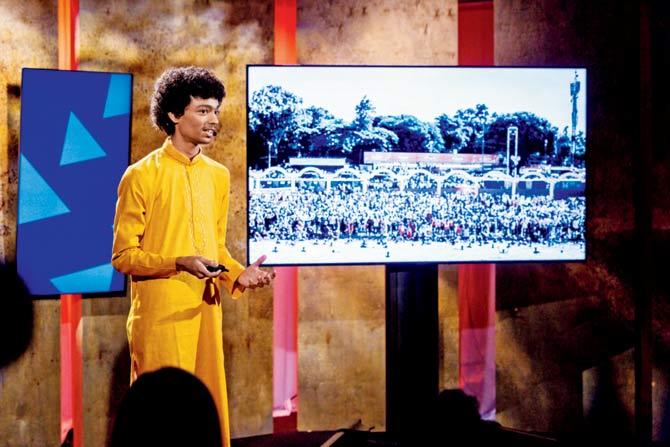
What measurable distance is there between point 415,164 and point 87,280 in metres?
1.89

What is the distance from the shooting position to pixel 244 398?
157 inches

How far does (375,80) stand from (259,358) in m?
1.79

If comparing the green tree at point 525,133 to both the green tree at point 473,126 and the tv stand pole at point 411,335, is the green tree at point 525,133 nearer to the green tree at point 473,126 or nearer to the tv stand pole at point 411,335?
the green tree at point 473,126

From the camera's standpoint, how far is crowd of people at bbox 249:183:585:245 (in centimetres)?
329

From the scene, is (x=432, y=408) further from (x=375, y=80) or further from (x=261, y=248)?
(x=375, y=80)

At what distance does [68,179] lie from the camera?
3.62 metres

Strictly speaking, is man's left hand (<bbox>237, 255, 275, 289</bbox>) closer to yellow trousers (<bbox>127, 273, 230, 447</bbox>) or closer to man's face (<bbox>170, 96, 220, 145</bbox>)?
yellow trousers (<bbox>127, 273, 230, 447</bbox>)

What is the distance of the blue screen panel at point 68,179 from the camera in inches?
141

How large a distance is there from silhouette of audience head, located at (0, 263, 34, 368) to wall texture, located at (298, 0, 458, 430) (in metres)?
1.54

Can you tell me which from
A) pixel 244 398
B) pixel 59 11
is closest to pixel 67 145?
pixel 59 11

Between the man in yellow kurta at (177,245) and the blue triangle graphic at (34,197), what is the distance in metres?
1.08

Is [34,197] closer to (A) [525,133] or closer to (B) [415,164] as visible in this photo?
(B) [415,164]

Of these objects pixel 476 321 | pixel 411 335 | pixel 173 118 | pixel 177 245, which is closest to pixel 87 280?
pixel 177 245

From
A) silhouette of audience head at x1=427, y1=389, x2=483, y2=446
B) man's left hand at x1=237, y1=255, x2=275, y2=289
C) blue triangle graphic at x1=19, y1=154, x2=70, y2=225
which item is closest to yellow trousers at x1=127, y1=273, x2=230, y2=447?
man's left hand at x1=237, y1=255, x2=275, y2=289
